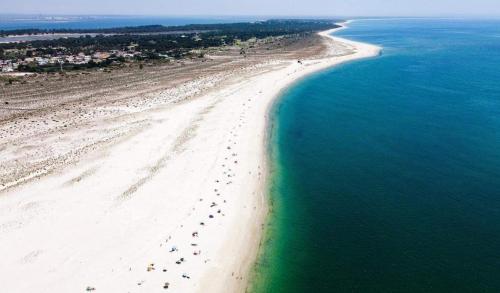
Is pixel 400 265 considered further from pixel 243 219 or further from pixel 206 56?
pixel 206 56

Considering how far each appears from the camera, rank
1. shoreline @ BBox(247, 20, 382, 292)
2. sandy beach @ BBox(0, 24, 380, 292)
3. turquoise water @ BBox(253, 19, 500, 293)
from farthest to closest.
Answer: shoreline @ BBox(247, 20, 382, 292) < turquoise water @ BBox(253, 19, 500, 293) < sandy beach @ BBox(0, 24, 380, 292)

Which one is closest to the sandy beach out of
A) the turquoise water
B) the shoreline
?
the shoreline

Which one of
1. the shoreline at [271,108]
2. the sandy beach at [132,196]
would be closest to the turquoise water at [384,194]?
the shoreline at [271,108]

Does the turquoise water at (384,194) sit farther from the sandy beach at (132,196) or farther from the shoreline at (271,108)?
the sandy beach at (132,196)

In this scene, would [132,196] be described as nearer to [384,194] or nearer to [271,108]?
[384,194]

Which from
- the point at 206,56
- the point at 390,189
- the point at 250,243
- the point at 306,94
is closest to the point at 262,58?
the point at 206,56

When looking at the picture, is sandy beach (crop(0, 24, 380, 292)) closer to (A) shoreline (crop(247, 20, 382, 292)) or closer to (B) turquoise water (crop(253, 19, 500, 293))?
(A) shoreline (crop(247, 20, 382, 292))
